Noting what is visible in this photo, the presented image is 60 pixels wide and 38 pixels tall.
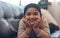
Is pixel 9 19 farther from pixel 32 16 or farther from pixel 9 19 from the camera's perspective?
pixel 32 16

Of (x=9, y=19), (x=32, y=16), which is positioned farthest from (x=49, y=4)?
(x=9, y=19)

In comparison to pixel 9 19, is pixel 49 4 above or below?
above

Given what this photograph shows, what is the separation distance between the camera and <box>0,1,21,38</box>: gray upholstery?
999 mm

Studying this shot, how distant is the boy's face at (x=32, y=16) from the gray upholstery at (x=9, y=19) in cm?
10

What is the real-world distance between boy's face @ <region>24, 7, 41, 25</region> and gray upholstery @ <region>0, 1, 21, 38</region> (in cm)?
10

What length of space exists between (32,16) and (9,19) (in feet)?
0.68

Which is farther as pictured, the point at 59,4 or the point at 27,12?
the point at 59,4

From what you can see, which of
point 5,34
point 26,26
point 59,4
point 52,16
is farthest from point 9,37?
point 59,4

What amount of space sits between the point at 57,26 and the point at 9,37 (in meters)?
0.46

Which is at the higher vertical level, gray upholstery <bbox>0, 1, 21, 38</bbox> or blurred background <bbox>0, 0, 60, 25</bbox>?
blurred background <bbox>0, 0, 60, 25</bbox>

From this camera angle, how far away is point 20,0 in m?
1.09

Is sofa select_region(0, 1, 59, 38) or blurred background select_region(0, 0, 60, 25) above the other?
blurred background select_region(0, 0, 60, 25)

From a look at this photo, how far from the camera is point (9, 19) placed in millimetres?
1041

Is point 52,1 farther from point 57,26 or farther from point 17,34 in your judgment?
point 17,34
